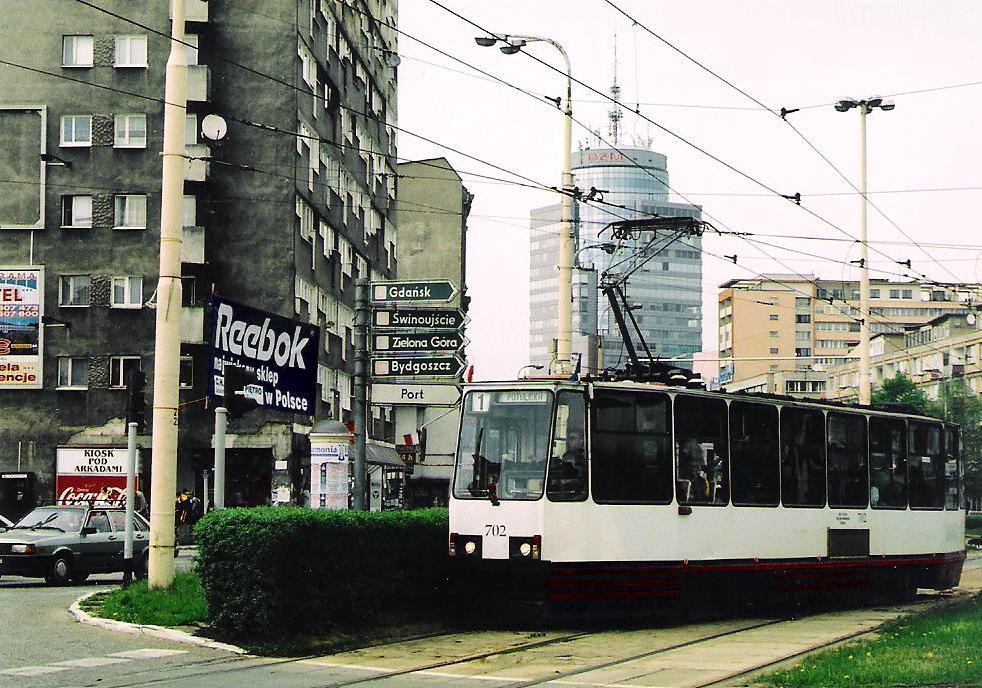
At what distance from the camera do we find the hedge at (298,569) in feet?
53.9

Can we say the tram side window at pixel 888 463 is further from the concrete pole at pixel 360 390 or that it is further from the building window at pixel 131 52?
the building window at pixel 131 52

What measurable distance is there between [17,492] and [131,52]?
15023 millimetres

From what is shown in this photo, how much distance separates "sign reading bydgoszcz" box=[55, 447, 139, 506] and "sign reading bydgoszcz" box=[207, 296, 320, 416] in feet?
111

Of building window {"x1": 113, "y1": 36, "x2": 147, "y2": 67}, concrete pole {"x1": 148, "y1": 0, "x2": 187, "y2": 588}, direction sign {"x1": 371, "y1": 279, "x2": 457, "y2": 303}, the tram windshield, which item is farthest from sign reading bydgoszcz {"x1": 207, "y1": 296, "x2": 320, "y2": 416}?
building window {"x1": 113, "y1": 36, "x2": 147, "y2": 67}

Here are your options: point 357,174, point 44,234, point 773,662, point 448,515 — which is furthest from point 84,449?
point 773,662

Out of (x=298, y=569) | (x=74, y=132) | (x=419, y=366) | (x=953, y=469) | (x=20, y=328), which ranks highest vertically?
(x=74, y=132)

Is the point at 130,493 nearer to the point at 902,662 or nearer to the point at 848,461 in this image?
the point at 848,461

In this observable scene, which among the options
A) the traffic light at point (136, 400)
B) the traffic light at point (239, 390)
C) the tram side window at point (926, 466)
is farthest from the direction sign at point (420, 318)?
the tram side window at point (926, 466)

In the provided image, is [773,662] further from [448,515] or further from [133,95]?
[133,95]

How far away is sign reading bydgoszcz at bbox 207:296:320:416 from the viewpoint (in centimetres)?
1714

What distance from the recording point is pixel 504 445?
1953 centimetres

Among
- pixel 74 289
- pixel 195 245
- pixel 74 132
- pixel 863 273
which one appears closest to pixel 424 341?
pixel 863 273

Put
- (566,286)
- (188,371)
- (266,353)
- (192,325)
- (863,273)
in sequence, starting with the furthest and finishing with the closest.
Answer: (188,371)
(192,325)
(863,273)
(566,286)
(266,353)

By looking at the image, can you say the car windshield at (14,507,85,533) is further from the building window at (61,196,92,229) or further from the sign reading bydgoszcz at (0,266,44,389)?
the building window at (61,196,92,229)
